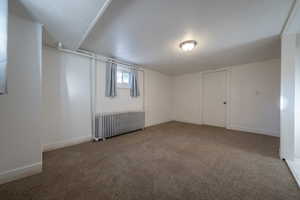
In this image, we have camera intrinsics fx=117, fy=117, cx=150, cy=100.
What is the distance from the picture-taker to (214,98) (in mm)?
4699

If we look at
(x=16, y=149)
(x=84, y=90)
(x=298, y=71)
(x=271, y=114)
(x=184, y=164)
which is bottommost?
(x=184, y=164)

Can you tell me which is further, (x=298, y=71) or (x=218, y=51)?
(x=218, y=51)

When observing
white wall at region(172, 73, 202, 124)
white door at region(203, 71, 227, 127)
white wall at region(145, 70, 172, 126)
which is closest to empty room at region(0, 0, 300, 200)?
white door at region(203, 71, 227, 127)

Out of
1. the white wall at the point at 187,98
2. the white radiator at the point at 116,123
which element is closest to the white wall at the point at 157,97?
the white wall at the point at 187,98

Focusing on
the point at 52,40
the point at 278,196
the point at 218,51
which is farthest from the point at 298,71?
the point at 52,40

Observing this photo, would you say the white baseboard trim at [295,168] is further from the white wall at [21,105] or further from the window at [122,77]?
the window at [122,77]

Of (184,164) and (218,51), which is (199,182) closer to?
(184,164)

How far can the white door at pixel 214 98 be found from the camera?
448cm

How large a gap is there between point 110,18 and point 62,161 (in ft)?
8.10

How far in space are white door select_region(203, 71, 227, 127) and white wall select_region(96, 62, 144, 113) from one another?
8.93 feet

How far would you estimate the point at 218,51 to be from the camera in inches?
116

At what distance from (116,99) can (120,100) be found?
0.50 feet

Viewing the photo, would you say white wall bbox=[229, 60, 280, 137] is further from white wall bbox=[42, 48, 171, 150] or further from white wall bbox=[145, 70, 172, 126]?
white wall bbox=[42, 48, 171, 150]

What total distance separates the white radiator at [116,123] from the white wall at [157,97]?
77cm
